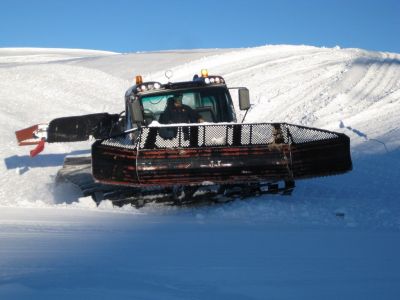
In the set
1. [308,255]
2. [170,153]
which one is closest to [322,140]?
[170,153]

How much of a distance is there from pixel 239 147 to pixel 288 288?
3844 millimetres

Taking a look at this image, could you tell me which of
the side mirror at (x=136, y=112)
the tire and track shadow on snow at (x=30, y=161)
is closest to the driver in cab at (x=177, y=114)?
the side mirror at (x=136, y=112)

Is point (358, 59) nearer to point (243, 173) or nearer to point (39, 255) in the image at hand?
point (243, 173)

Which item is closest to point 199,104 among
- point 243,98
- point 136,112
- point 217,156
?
point 243,98

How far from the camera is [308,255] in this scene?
4.55m

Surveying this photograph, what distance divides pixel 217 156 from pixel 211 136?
0.28 m

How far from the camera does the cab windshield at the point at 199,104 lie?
8.53 m

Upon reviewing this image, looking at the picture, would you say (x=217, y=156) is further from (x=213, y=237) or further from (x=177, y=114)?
(x=213, y=237)

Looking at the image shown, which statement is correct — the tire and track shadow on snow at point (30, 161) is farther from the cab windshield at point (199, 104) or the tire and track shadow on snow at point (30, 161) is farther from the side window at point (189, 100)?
the side window at point (189, 100)

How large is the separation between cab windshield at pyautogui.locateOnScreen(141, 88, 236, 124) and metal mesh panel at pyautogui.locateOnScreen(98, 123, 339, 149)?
1.02 meters

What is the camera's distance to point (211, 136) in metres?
7.42

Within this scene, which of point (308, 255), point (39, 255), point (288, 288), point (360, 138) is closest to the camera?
point (288, 288)

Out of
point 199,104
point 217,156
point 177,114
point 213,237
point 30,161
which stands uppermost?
point 199,104

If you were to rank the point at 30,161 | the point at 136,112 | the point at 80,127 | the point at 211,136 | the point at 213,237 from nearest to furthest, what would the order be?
the point at 213,237 < the point at 211,136 < the point at 136,112 < the point at 80,127 < the point at 30,161
